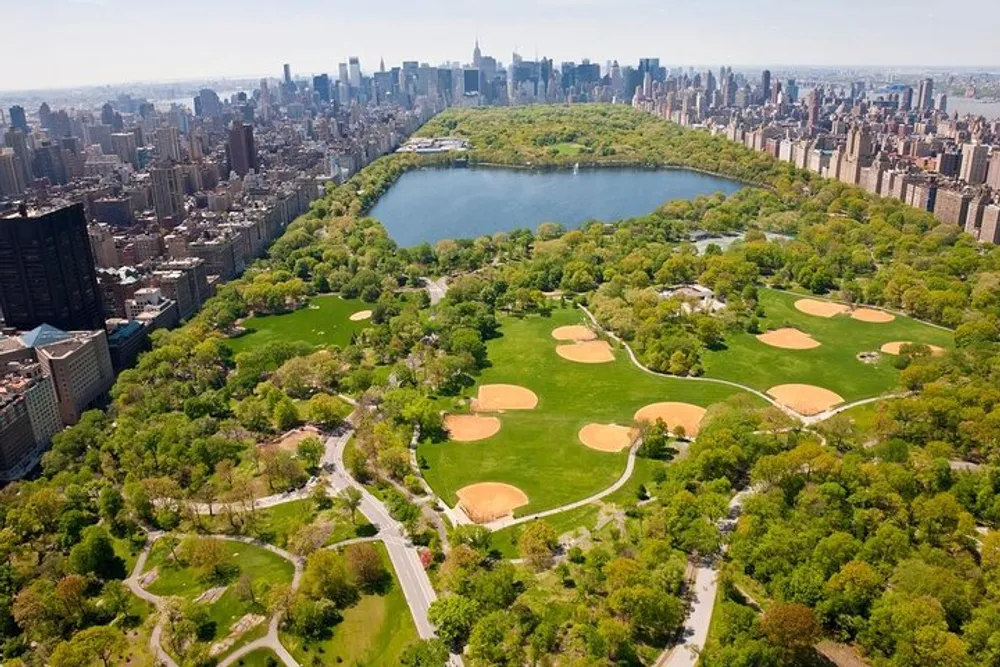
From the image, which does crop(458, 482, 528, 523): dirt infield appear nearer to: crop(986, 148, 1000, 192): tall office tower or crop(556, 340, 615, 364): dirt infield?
crop(556, 340, 615, 364): dirt infield

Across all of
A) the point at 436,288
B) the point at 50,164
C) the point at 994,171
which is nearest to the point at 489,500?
the point at 436,288

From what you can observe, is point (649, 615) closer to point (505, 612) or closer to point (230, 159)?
point (505, 612)

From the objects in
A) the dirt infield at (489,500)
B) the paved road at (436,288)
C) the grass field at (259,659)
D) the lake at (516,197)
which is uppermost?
the lake at (516,197)

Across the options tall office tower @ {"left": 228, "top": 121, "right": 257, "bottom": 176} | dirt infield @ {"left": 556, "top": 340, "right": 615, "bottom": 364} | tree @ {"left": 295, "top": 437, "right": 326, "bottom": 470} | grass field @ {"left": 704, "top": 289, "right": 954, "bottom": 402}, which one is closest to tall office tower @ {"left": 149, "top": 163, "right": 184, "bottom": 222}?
tall office tower @ {"left": 228, "top": 121, "right": 257, "bottom": 176}

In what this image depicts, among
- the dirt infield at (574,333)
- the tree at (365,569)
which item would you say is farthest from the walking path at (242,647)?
the dirt infield at (574,333)

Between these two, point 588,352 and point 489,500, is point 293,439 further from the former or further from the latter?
point 588,352

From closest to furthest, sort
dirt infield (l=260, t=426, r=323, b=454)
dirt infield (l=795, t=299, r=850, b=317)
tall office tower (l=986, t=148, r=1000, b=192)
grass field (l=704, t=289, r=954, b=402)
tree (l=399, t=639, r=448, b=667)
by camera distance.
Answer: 1. tree (l=399, t=639, r=448, b=667)
2. dirt infield (l=260, t=426, r=323, b=454)
3. grass field (l=704, t=289, r=954, b=402)
4. dirt infield (l=795, t=299, r=850, b=317)
5. tall office tower (l=986, t=148, r=1000, b=192)

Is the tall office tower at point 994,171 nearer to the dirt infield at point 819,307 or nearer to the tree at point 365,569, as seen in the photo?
the dirt infield at point 819,307
